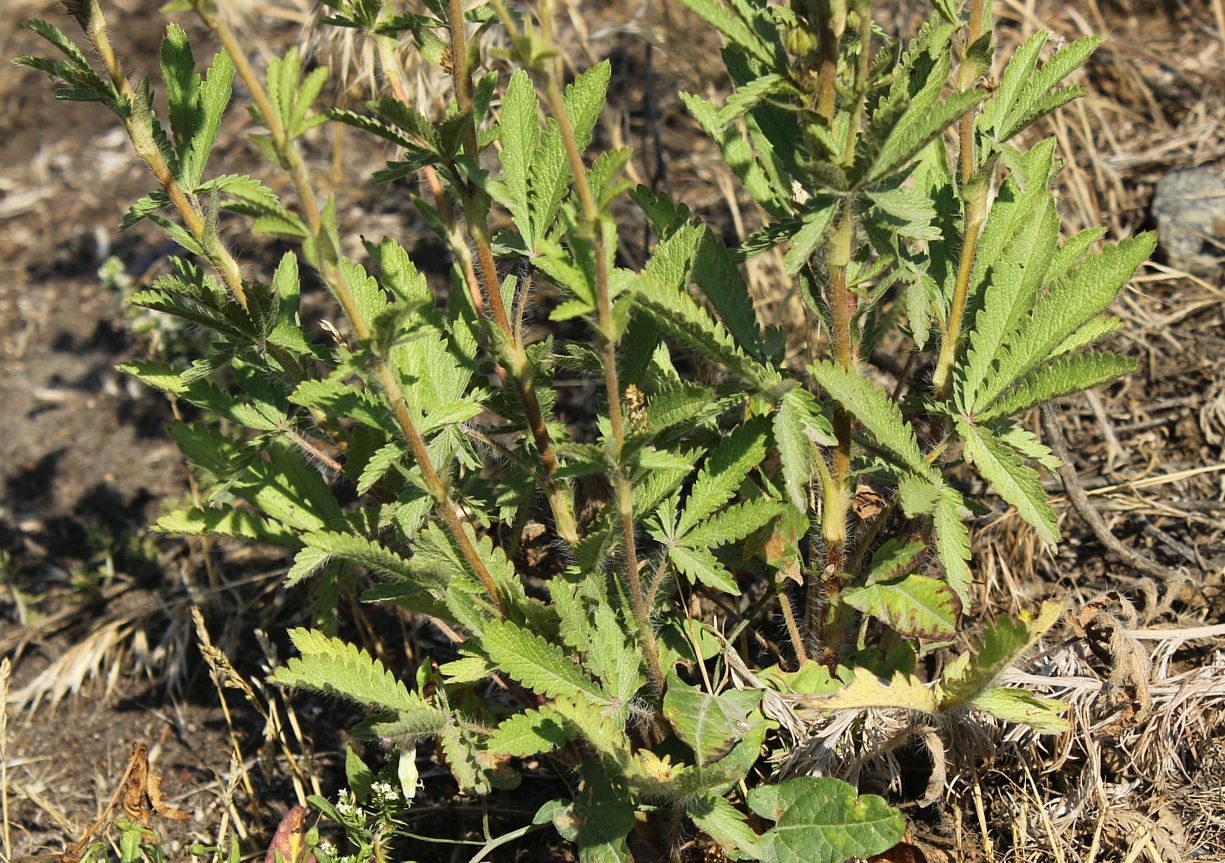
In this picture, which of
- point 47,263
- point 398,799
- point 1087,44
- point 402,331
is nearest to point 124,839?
point 398,799

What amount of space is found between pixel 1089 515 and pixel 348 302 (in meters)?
1.94

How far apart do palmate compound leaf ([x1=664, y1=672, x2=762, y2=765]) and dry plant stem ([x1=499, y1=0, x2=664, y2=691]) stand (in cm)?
10

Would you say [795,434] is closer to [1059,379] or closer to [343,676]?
[1059,379]

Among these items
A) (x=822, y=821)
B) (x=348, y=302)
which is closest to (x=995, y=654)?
(x=822, y=821)

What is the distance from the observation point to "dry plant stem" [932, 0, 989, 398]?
190 centimetres

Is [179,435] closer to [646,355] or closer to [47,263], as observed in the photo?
[646,355]

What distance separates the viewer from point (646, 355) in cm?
220

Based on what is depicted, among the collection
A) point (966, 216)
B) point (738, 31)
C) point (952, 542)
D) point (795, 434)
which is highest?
point (738, 31)

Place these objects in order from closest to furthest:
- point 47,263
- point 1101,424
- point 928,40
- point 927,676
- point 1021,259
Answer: point 928,40 < point 1021,259 < point 927,676 < point 1101,424 < point 47,263

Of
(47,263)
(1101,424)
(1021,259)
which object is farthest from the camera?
(47,263)

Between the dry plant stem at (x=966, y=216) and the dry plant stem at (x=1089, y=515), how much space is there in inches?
25.7

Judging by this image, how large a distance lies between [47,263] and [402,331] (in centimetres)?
346

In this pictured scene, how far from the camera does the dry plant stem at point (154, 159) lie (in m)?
1.92

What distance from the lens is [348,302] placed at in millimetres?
1679
